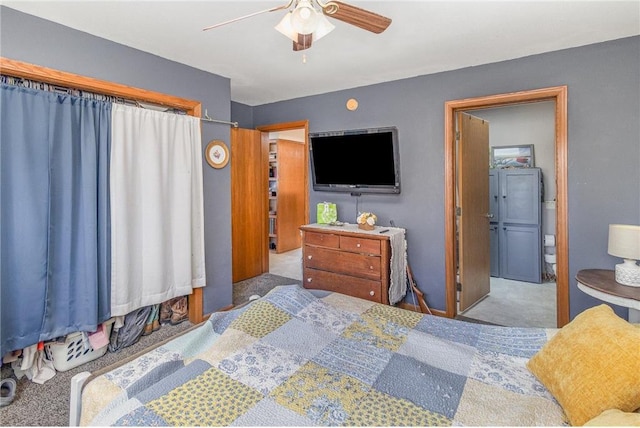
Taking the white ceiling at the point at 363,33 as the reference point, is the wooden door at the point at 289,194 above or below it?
below

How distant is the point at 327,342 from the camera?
1550mm

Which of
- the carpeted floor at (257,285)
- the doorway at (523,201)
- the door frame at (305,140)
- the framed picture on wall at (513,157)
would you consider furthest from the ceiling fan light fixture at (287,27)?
the framed picture on wall at (513,157)

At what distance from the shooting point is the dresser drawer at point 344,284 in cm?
315

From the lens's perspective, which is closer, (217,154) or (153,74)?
(153,74)

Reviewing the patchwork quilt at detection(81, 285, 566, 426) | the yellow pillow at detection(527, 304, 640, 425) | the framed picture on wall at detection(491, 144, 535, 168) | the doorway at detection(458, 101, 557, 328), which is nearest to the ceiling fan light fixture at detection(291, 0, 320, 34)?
the patchwork quilt at detection(81, 285, 566, 426)

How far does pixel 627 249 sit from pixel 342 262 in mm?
2112

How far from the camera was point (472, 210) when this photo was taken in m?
3.58

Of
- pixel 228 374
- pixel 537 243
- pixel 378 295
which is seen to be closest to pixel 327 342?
pixel 228 374

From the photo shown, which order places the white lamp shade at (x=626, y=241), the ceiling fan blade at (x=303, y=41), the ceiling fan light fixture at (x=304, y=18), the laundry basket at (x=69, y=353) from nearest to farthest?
the ceiling fan light fixture at (x=304, y=18) < the ceiling fan blade at (x=303, y=41) < the white lamp shade at (x=626, y=241) < the laundry basket at (x=69, y=353)

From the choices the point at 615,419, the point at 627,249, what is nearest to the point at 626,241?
the point at 627,249

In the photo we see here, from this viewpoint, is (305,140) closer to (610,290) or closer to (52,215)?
(52,215)

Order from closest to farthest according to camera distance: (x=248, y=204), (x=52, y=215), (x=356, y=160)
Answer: (x=52, y=215), (x=356, y=160), (x=248, y=204)

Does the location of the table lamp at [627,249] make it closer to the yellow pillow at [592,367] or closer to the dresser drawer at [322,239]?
the yellow pillow at [592,367]

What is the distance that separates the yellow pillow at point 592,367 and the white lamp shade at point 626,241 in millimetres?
1230
